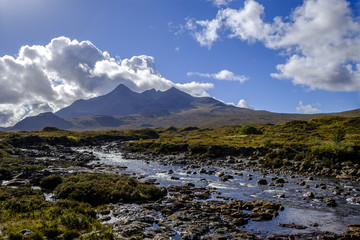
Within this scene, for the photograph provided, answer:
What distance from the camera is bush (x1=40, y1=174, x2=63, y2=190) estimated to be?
27.9 metres

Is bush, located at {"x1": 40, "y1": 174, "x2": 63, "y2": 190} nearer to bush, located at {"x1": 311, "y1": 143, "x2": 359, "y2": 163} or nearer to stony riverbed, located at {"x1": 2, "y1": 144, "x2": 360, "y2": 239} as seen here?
stony riverbed, located at {"x1": 2, "y1": 144, "x2": 360, "y2": 239}

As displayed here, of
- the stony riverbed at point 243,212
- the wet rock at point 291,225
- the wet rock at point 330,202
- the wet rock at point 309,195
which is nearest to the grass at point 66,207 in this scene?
the stony riverbed at point 243,212

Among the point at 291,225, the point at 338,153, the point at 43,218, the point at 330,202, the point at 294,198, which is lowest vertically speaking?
the point at 294,198

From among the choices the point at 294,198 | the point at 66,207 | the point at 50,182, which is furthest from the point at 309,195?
the point at 50,182

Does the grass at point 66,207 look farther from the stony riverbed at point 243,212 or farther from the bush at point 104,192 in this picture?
the stony riverbed at point 243,212

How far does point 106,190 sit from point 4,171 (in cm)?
1972

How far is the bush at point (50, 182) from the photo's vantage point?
27.9 metres

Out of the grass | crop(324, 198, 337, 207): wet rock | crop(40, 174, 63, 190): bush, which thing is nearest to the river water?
crop(324, 198, 337, 207): wet rock

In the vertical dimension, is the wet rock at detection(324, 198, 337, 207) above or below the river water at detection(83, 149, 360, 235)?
above

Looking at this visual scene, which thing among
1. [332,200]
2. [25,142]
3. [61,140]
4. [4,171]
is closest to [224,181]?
[332,200]

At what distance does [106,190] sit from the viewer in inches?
983

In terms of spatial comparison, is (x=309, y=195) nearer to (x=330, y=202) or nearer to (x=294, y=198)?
(x=294, y=198)

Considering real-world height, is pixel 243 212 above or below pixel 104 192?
below

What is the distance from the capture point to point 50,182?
2836 cm
